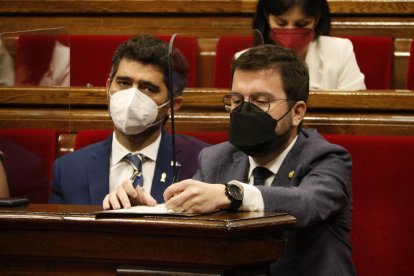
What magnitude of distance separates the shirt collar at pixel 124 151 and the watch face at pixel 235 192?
0.29m

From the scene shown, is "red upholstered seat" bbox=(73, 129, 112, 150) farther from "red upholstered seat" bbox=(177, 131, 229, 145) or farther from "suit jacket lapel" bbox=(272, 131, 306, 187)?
"suit jacket lapel" bbox=(272, 131, 306, 187)

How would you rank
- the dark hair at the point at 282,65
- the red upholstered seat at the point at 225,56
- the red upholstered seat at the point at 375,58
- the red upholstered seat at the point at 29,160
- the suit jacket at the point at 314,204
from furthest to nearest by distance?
the red upholstered seat at the point at 375,58 < the red upholstered seat at the point at 225,56 < the red upholstered seat at the point at 29,160 < the dark hair at the point at 282,65 < the suit jacket at the point at 314,204

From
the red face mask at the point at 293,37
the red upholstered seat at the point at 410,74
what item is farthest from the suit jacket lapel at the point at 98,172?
the red upholstered seat at the point at 410,74

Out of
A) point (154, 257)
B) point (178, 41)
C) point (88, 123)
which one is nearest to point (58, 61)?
point (88, 123)

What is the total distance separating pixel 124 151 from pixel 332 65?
1.22 ft

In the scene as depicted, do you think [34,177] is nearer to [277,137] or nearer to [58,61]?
[58,61]

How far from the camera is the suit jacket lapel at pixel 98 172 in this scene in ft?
2.70

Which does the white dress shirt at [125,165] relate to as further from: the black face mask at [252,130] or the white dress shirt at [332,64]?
the white dress shirt at [332,64]

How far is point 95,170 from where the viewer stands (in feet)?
2.75

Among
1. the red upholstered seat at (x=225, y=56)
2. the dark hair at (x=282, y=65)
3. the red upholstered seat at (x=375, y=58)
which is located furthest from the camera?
the red upholstered seat at (x=375, y=58)

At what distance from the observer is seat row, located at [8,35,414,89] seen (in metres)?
1.06

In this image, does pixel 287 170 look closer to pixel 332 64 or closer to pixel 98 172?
pixel 98 172

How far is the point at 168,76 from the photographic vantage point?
2.85 ft

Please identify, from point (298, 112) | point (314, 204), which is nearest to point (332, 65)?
point (298, 112)
